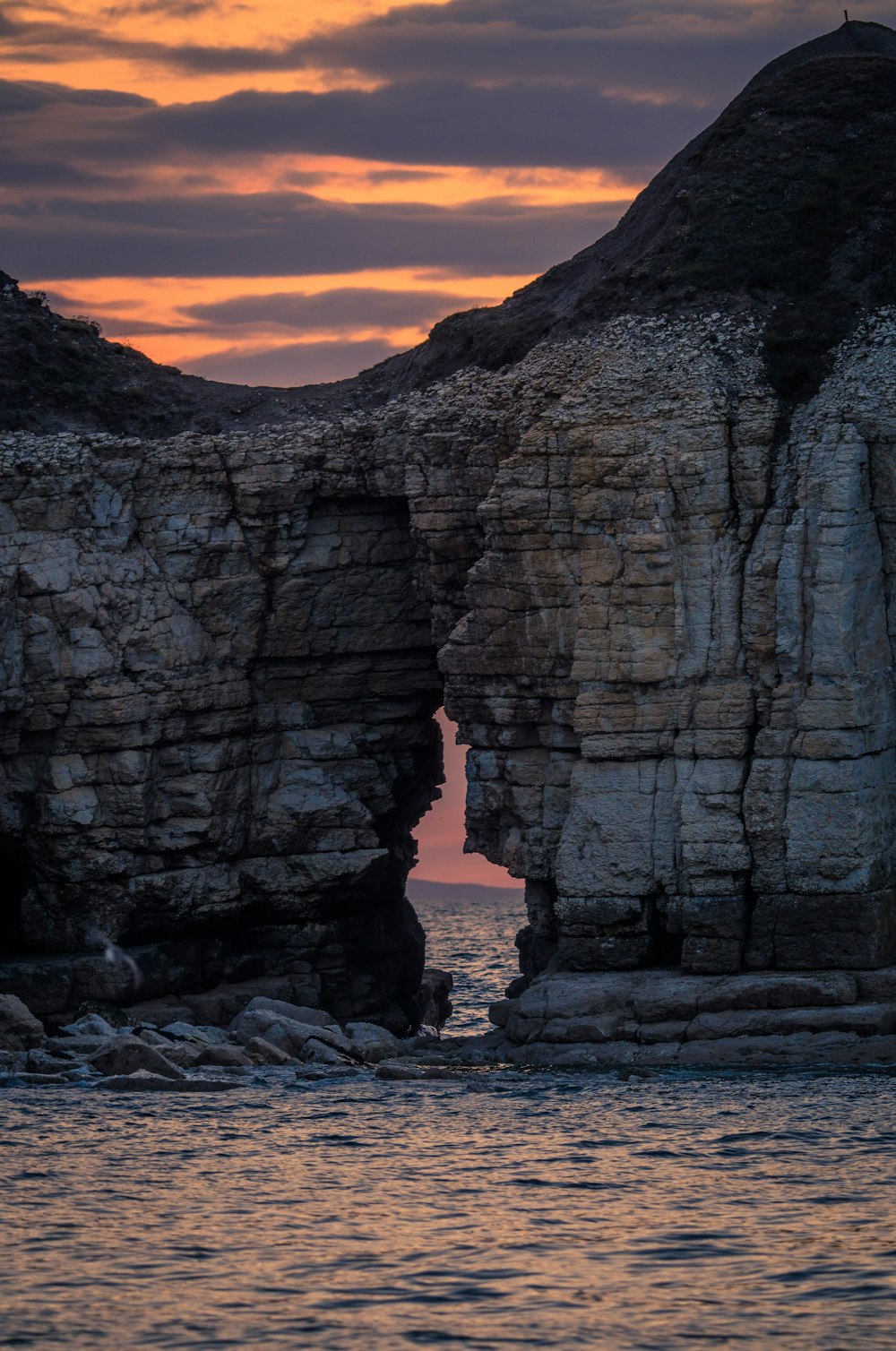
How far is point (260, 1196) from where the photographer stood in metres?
30.8

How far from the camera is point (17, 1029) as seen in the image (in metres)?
44.1

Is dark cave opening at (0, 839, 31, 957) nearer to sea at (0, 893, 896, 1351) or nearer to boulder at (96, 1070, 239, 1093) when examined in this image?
boulder at (96, 1070, 239, 1093)

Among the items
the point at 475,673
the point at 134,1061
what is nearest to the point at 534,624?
the point at 475,673

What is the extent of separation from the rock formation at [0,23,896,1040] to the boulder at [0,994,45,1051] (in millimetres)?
6213

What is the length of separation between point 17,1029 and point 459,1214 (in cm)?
1749

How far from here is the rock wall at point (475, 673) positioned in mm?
43812

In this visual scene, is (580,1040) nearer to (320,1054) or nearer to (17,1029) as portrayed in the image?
(320,1054)

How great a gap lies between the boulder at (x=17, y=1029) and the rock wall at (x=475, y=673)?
6.23m

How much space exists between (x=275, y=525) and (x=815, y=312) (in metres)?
15.0

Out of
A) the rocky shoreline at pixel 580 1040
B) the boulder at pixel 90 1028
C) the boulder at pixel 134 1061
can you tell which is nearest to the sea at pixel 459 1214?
the rocky shoreline at pixel 580 1040

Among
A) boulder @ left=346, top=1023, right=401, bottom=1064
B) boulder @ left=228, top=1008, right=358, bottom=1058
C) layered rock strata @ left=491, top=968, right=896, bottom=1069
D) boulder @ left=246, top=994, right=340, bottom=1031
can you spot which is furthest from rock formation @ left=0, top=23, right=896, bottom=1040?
boulder @ left=228, top=1008, right=358, bottom=1058

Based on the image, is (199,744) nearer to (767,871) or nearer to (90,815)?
(90,815)

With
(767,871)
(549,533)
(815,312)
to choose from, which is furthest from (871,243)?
(767,871)

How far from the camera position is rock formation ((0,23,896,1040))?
144 ft
